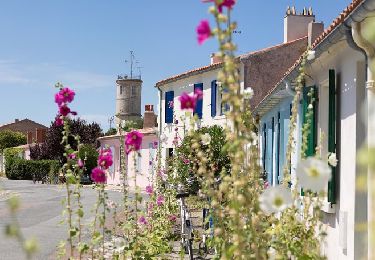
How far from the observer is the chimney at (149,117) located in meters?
40.3

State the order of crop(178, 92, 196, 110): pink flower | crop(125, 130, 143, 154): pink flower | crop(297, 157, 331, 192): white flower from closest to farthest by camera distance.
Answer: crop(297, 157, 331, 192): white flower, crop(178, 92, 196, 110): pink flower, crop(125, 130, 143, 154): pink flower

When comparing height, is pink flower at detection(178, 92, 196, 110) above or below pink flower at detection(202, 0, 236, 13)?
below

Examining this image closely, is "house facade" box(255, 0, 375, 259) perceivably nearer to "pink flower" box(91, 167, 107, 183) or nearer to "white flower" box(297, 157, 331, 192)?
"pink flower" box(91, 167, 107, 183)

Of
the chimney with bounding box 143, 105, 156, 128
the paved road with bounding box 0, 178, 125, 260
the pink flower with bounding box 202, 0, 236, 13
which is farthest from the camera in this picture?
the chimney with bounding box 143, 105, 156, 128

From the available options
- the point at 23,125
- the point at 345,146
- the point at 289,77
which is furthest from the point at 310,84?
the point at 23,125

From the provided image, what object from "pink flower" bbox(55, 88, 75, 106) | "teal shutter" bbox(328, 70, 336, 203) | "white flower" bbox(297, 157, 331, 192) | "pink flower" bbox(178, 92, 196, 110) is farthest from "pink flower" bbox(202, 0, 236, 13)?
"teal shutter" bbox(328, 70, 336, 203)

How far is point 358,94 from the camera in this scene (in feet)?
21.0

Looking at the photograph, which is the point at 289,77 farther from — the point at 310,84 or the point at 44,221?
the point at 44,221

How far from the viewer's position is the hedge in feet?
151

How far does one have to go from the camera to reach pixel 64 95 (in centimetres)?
518

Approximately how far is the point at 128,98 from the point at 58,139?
3099 cm

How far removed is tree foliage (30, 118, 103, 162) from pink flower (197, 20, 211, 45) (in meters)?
47.9

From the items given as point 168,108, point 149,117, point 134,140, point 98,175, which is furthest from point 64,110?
point 149,117

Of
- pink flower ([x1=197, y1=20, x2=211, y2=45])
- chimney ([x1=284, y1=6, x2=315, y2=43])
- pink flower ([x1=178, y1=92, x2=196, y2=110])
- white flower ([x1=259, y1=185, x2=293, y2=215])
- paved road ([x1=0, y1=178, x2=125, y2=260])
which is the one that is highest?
chimney ([x1=284, y1=6, x2=315, y2=43])
